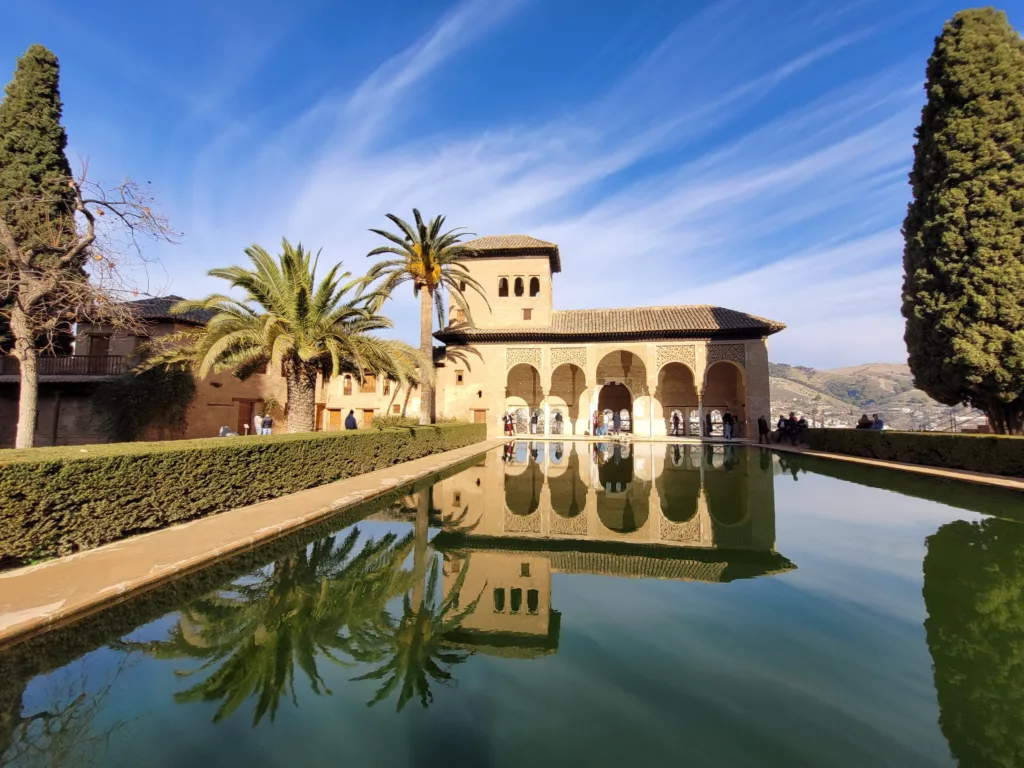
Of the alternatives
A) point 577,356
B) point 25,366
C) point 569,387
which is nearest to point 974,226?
point 577,356

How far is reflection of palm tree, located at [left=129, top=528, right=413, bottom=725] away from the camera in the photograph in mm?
2580

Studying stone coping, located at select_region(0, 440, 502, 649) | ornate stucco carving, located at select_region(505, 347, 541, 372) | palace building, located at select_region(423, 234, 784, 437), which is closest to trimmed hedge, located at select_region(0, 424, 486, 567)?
stone coping, located at select_region(0, 440, 502, 649)

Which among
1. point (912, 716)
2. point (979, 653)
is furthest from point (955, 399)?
point (912, 716)

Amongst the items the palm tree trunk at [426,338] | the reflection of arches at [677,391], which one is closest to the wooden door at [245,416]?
the palm tree trunk at [426,338]

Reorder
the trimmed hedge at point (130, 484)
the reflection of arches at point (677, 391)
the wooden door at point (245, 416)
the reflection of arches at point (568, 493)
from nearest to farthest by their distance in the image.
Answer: the trimmed hedge at point (130, 484), the reflection of arches at point (568, 493), the wooden door at point (245, 416), the reflection of arches at point (677, 391)

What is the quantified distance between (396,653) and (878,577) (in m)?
4.17

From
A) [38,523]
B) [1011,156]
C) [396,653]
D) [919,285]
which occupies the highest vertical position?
[1011,156]

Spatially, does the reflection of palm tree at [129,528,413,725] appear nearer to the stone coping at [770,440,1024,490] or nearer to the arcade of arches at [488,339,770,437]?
the stone coping at [770,440,1024,490]

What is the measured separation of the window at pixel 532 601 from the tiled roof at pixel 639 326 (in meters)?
20.9

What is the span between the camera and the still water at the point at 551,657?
209 cm

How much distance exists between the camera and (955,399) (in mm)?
13344

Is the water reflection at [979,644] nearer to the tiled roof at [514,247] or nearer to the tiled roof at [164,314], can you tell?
the tiled roof at [164,314]

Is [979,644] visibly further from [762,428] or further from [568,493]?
[762,428]

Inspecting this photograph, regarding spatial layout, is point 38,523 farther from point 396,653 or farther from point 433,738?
point 433,738
